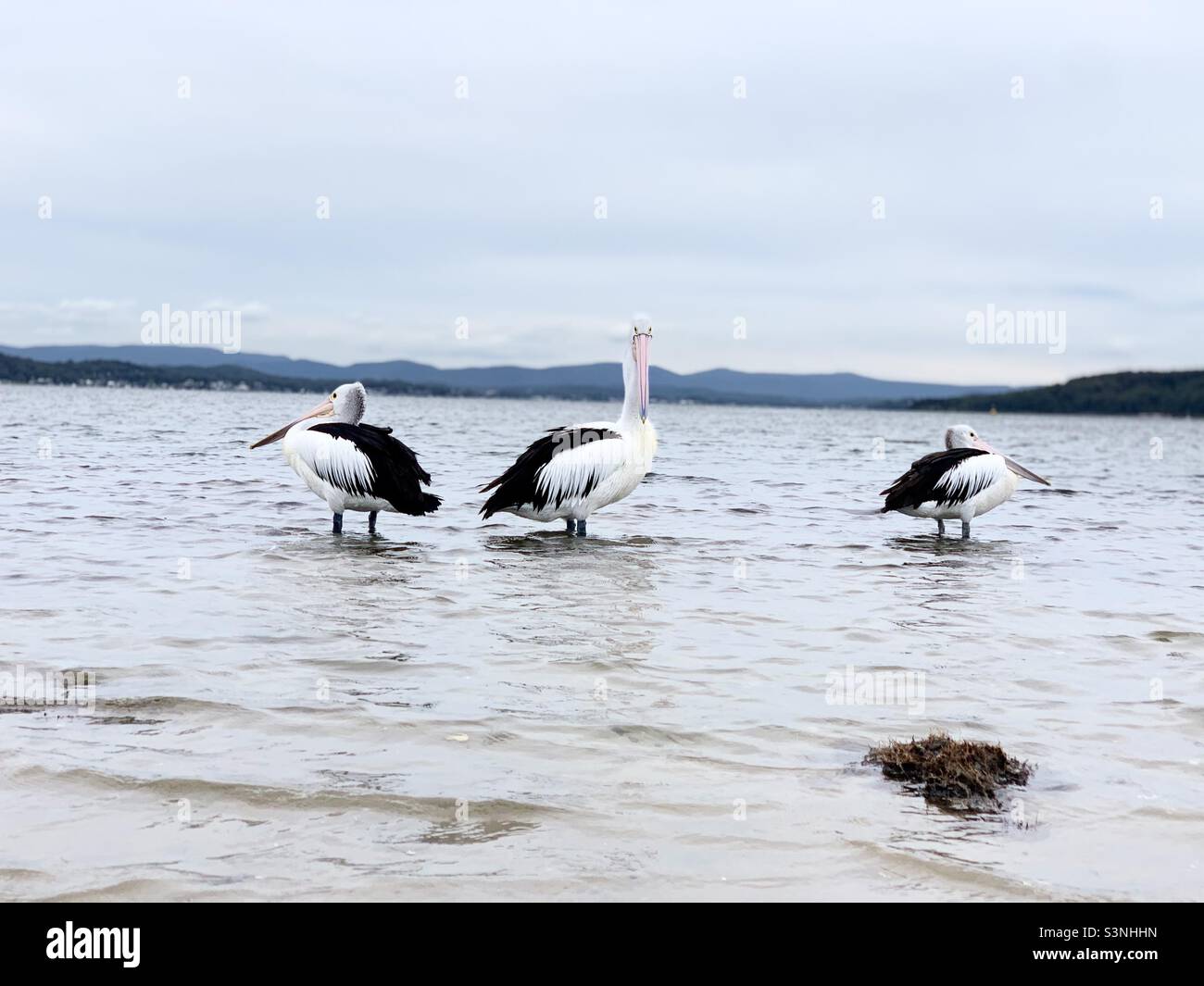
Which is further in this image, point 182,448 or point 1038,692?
point 182,448

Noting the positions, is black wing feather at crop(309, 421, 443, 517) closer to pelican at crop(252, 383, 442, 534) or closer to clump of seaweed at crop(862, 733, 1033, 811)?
pelican at crop(252, 383, 442, 534)

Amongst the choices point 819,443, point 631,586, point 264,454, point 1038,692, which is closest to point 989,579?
point 631,586

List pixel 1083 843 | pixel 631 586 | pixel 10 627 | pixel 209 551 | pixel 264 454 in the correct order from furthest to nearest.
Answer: pixel 264 454 → pixel 209 551 → pixel 631 586 → pixel 10 627 → pixel 1083 843

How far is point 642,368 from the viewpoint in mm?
11484

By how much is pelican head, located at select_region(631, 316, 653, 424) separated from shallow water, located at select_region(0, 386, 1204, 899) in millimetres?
1344

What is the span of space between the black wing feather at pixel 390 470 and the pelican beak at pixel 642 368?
211cm

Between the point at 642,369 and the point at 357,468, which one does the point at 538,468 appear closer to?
the point at 642,369

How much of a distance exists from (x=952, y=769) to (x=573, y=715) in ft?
5.39

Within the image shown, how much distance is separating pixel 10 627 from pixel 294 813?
135 inches

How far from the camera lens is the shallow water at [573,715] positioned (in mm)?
3561

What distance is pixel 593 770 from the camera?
14.6 feet

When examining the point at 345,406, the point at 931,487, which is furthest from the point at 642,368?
the point at 931,487

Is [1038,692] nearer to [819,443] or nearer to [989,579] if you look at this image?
[989,579]
